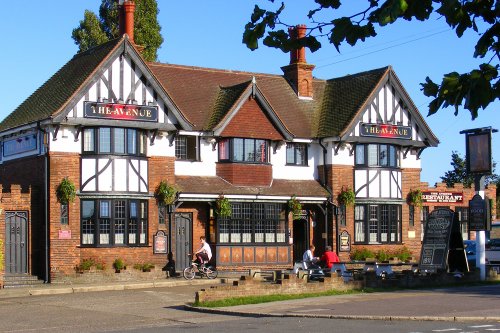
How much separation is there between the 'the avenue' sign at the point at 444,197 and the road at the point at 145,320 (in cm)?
2278

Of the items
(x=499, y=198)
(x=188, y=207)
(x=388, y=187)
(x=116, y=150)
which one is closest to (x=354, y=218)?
(x=388, y=187)

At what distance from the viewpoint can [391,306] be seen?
2256 cm

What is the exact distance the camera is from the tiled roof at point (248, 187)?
36.4 m

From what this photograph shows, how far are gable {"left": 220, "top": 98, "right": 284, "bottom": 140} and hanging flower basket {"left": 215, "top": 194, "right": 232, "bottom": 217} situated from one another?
2.76 meters

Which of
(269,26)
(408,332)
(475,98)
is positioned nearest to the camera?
(475,98)

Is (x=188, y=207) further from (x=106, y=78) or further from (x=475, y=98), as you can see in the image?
(x=475, y=98)

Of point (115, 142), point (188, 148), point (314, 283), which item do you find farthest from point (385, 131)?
point (314, 283)

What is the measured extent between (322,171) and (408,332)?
925 inches

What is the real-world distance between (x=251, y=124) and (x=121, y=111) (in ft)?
20.6

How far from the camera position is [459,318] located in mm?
19562

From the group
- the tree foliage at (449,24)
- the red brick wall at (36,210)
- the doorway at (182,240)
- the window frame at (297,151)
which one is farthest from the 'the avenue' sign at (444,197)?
the tree foliage at (449,24)

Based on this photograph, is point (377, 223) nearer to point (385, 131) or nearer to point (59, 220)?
point (385, 131)

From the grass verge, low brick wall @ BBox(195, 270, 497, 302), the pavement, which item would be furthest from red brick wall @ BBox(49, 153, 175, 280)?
the grass verge

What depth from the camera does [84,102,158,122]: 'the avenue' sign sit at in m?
33.6
